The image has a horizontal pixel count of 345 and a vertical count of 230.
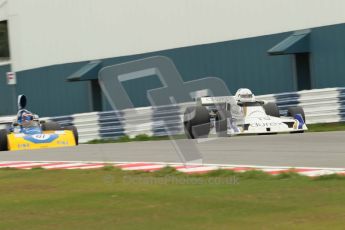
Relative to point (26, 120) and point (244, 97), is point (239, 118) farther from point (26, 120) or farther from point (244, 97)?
point (26, 120)

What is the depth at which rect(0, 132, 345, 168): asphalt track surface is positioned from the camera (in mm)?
11219

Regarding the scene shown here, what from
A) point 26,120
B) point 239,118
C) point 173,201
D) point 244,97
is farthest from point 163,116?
point 173,201

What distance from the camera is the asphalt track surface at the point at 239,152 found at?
11.2m

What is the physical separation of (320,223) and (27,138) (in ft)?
42.5

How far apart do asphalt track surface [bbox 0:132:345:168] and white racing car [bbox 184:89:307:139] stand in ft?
2.47

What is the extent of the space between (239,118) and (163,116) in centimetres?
336

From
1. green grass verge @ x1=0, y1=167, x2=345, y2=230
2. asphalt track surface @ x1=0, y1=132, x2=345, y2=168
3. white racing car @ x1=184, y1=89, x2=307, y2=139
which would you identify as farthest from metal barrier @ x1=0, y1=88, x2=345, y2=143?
green grass verge @ x1=0, y1=167, x2=345, y2=230

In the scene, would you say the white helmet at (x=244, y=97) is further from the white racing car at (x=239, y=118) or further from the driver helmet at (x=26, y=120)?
the driver helmet at (x=26, y=120)

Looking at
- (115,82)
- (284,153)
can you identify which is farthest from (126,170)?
(115,82)

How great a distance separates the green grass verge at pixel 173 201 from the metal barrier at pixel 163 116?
911cm

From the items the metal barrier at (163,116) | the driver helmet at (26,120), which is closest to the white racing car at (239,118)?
the metal barrier at (163,116)

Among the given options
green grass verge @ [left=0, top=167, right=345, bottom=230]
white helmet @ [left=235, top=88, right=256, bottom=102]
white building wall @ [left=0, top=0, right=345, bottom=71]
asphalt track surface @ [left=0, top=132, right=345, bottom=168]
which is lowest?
asphalt track surface @ [left=0, top=132, right=345, bottom=168]

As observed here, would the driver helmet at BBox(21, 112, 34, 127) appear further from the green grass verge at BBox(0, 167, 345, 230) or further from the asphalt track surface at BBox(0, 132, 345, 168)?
the green grass verge at BBox(0, 167, 345, 230)

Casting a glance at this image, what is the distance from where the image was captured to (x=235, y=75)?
2431 cm
